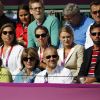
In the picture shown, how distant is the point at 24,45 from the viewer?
6086 mm

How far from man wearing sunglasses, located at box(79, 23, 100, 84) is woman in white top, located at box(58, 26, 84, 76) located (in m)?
0.20

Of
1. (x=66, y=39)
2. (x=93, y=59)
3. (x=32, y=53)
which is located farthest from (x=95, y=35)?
(x=32, y=53)

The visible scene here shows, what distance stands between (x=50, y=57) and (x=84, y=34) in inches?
33.8

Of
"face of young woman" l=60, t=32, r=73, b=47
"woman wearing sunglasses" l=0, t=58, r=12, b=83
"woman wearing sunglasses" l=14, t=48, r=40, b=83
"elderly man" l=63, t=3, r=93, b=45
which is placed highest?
"elderly man" l=63, t=3, r=93, b=45

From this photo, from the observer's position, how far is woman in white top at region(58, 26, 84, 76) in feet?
17.5

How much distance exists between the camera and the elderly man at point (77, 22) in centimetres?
582

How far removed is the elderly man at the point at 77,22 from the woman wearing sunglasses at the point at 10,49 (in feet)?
2.19

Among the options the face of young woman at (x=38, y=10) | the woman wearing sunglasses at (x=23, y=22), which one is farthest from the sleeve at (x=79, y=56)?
the woman wearing sunglasses at (x=23, y=22)

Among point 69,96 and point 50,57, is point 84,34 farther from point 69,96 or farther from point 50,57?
point 69,96

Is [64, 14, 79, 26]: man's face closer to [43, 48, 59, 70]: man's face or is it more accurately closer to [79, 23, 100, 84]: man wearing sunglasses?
[79, 23, 100, 84]: man wearing sunglasses

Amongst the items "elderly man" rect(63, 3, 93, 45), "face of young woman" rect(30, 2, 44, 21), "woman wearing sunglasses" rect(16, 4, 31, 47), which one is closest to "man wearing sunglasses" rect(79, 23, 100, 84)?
"elderly man" rect(63, 3, 93, 45)

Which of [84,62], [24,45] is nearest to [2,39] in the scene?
[24,45]

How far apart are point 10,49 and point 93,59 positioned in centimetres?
116

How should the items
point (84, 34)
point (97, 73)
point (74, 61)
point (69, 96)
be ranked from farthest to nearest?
point (84, 34) → point (74, 61) → point (97, 73) → point (69, 96)
